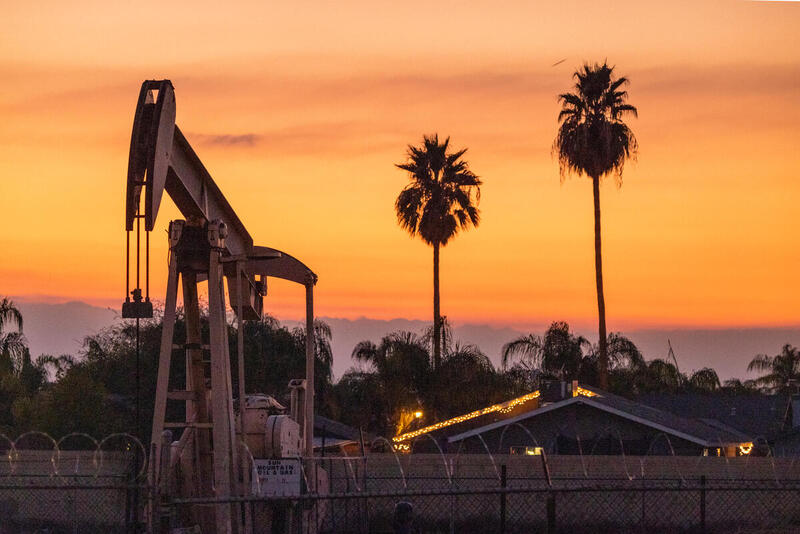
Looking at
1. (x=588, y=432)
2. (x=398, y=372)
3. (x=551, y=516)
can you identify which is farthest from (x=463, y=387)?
(x=551, y=516)

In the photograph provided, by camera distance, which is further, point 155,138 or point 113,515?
point 113,515

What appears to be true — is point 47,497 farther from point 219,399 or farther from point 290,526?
point 290,526

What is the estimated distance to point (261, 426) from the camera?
1788cm

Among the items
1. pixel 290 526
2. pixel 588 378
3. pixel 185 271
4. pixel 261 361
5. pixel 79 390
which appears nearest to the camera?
pixel 290 526

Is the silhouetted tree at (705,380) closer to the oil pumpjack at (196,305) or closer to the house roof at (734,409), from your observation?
the house roof at (734,409)

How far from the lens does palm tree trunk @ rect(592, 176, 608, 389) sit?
48781 mm

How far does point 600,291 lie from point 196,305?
34.1 metres

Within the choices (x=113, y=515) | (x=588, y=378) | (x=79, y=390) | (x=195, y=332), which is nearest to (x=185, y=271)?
(x=195, y=332)

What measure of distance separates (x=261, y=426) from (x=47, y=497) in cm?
865

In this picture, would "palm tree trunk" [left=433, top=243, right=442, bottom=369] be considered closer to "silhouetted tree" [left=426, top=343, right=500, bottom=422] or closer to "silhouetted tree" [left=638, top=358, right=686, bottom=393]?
"silhouetted tree" [left=426, top=343, right=500, bottom=422]

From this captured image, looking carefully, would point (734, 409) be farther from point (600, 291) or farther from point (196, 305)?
point (196, 305)

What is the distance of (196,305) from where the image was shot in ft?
56.7

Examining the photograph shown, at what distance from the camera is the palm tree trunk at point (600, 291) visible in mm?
48781

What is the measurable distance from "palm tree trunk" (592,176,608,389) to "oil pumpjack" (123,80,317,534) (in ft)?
103
